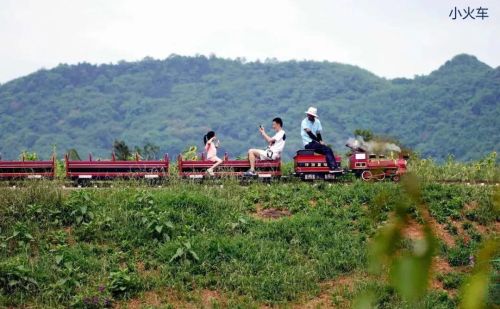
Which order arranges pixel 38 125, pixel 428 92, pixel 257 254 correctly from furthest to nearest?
1. pixel 38 125
2. pixel 428 92
3. pixel 257 254

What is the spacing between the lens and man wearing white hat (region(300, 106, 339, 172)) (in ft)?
62.6

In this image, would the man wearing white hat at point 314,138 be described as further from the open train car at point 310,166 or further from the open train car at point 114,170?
the open train car at point 114,170

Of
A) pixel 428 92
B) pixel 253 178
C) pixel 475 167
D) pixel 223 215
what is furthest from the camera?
pixel 428 92

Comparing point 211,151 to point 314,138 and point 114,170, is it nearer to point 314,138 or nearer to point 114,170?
point 114,170

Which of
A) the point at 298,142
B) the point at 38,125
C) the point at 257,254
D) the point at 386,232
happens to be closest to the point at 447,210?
the point at 257,254

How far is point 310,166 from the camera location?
19109 millimetres

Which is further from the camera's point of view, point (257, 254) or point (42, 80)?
point (42, 80)

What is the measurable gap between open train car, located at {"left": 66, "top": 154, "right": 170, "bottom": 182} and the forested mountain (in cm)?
5707

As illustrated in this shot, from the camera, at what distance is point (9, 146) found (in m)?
99.5

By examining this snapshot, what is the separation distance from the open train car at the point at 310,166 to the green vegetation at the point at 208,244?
3.43 ft

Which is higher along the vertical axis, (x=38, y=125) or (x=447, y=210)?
(x=38, y=125)

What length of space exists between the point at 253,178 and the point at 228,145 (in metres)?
82.0

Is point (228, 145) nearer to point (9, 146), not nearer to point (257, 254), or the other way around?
point (9, 146)

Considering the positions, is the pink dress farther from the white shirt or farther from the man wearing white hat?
the man wearing white hat
